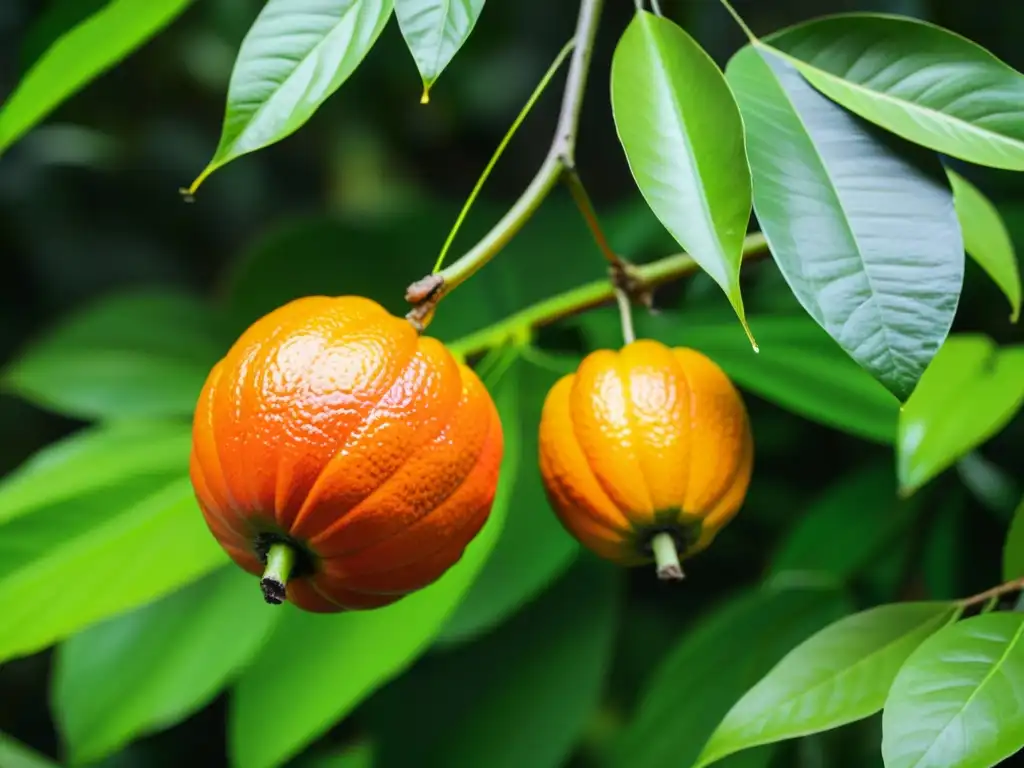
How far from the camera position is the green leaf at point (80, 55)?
1.81ft

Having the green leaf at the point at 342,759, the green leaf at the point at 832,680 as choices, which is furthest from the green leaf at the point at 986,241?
the green leaf at the point at 342,759

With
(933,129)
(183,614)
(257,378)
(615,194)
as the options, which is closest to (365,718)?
(183,614)

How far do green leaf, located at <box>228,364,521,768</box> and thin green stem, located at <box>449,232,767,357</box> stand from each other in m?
0.03

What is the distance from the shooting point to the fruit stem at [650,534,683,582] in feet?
1.51

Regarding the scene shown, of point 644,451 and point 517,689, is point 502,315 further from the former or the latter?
point 644,451

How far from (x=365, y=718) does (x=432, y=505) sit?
57 cm

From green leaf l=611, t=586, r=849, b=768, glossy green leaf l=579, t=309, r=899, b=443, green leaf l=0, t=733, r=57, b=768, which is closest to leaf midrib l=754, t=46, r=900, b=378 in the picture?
glossy green leaf l=579, t=309, r=899, b=443

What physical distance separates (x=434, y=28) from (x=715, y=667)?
501mm

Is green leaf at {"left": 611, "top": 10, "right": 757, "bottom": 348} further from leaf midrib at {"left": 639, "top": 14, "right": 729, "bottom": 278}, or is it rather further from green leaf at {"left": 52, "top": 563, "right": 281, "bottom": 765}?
green leaf at {"left": 52, "top": 563, "right": 281, "bottom": 765}

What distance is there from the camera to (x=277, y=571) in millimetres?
420

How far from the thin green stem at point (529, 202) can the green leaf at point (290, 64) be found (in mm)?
90

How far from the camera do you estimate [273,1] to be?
47 cm

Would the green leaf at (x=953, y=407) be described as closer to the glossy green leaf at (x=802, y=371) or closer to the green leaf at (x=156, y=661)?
the glossy green leaf at (x=802, y=371)

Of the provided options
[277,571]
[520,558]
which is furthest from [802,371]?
[277,571]
